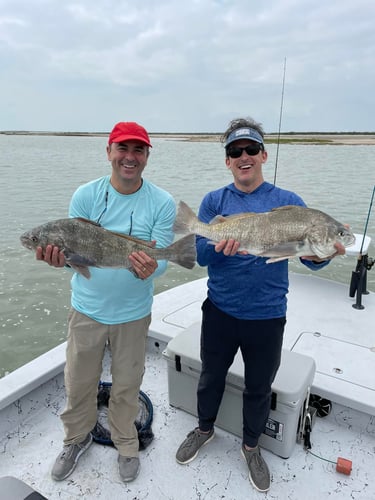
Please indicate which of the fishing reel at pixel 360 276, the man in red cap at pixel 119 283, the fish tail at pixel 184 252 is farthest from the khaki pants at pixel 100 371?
the fishing reel at pixel 360 276

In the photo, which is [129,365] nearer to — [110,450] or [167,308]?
[110,450]

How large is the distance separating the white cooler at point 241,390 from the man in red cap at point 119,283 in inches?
→ 21.6

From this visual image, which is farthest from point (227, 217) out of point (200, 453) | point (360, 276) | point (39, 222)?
point (39, 222)

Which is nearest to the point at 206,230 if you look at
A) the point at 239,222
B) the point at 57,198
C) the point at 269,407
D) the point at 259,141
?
the point at 239,222

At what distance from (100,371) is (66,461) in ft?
2.64

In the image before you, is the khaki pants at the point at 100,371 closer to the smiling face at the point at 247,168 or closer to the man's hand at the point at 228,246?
the man's hand at the point at 228,246

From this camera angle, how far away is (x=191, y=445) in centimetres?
314

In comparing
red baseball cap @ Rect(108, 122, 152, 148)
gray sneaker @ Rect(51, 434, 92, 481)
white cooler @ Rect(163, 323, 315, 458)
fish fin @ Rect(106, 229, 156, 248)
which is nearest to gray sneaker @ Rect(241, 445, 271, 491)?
white cooler @ Rect(163, 323, 315, 458)

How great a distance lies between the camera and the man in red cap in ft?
→ 8.61

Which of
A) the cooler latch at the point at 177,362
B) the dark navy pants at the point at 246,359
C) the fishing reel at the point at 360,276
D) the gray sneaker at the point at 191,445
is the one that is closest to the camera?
the dark navy pants at the point at 246,359

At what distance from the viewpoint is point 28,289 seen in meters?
8.73

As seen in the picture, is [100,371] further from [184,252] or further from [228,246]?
[228,246]

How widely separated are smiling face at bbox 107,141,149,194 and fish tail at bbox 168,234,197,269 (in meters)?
0.56

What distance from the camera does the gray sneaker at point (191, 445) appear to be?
10.2ft
